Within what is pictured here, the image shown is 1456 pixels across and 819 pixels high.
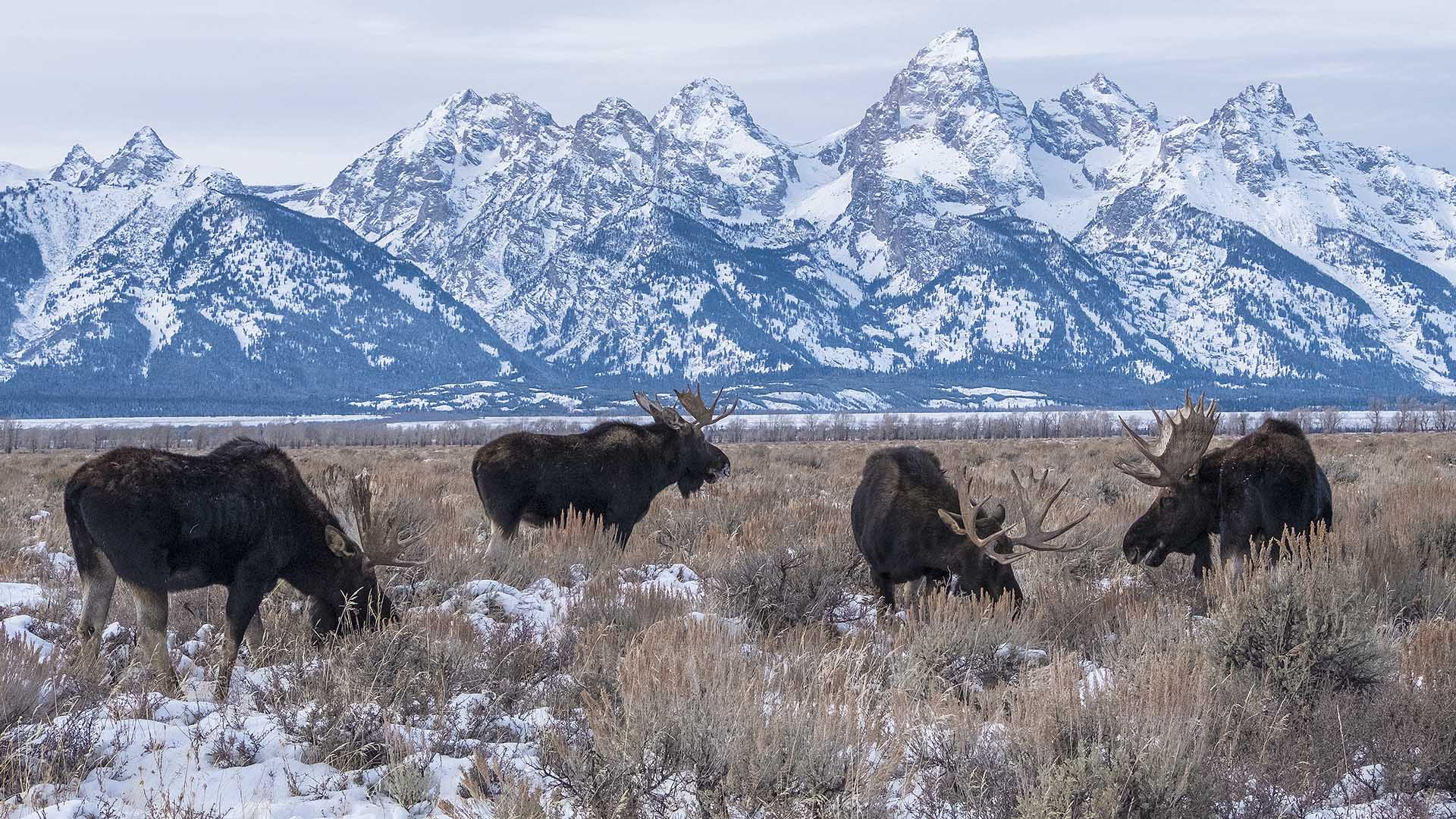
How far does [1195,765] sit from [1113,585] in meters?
4.29

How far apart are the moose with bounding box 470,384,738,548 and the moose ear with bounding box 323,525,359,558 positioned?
3.65 meters

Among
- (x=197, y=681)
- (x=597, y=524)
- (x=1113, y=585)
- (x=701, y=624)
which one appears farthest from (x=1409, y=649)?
(x=597, y=524)

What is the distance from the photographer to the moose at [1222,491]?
8.20m

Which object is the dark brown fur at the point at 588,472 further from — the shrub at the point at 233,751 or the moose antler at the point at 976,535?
the shrub at the point at 233,751

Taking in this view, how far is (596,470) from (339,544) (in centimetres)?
478

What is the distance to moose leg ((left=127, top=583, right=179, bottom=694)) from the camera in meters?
5.66

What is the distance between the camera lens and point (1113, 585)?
26.7 feet

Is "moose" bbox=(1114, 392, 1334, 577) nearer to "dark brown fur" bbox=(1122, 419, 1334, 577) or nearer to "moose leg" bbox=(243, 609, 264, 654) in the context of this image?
"dark brown fur" bbox=(1122, 419, 1334, 577)

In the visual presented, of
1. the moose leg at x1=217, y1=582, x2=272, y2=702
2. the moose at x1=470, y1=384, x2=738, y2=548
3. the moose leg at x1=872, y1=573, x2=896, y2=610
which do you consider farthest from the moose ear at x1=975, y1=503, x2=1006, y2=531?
the moose leg at x1=217, y1=582, x2=272, y2=702

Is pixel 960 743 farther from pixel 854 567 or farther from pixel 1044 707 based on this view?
pixel 854 567

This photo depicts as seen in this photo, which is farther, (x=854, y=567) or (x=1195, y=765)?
(x=854, y=567)

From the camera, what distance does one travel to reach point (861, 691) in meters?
5.03

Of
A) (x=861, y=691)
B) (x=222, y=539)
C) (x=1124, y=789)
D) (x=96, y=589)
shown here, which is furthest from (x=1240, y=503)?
(x=96, y=589)

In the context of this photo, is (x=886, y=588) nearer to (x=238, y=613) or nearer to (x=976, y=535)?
(x=976, y=535)
